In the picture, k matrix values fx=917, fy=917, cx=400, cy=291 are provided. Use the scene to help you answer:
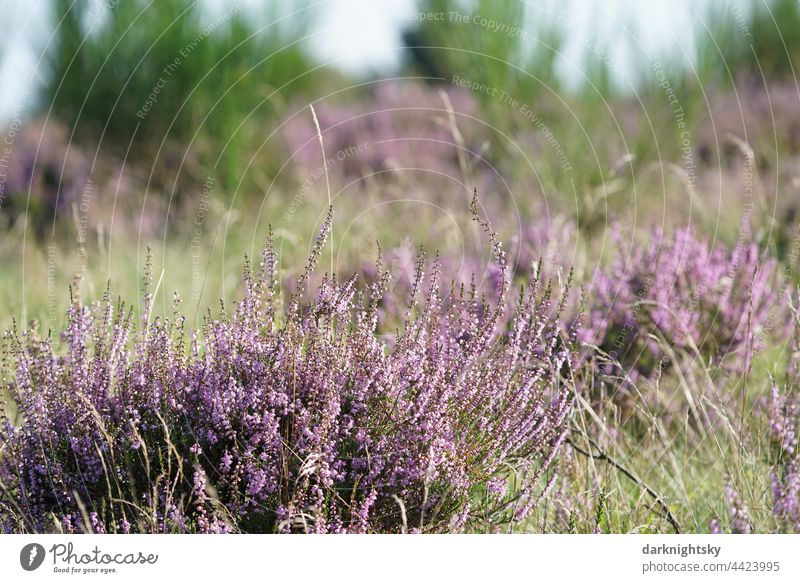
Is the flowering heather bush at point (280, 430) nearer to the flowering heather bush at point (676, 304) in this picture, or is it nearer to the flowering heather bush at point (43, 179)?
the flowering heather bush at point (676, 304)

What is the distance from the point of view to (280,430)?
2.25 meters

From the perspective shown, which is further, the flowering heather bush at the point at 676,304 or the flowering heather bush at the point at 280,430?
the flowering heather bush at the point at 676,304

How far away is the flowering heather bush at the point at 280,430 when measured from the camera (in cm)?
214

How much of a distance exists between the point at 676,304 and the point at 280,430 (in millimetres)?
1722
